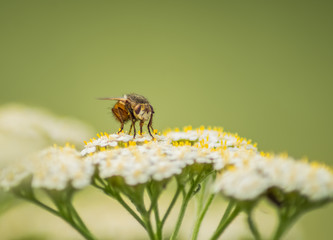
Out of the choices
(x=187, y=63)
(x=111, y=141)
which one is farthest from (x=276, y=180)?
(x=187, y=63)

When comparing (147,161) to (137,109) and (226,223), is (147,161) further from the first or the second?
(137,109)

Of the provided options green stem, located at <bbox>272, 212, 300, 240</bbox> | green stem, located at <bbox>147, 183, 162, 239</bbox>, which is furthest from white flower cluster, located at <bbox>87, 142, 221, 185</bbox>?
green stem, located at <bbox>272, 212, 300, 240</bbox>

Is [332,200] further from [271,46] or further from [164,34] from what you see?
[164,34]

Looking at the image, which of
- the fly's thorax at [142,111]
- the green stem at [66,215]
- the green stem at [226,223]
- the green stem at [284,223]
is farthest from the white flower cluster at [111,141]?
the green stem at [284,223]

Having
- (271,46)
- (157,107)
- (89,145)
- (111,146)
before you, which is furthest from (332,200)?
(271,46)

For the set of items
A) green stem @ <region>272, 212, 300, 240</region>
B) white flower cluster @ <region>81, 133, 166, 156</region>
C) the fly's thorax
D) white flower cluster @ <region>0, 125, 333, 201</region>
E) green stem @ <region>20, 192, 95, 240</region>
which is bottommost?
green stem @ <region>272, 212, 300, 240</region>

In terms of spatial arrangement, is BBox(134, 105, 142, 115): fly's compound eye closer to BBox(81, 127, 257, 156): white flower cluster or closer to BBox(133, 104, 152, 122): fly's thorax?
BBox(133, 104, 152, 122): fly's thorax
